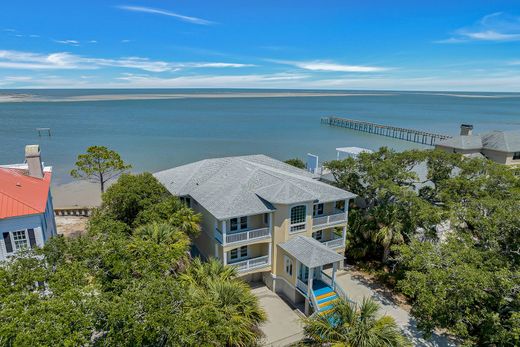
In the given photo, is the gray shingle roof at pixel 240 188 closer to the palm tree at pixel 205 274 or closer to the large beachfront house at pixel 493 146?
the palm tree at pixel 205 274

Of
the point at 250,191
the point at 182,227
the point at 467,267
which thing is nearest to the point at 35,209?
the point at 182,227

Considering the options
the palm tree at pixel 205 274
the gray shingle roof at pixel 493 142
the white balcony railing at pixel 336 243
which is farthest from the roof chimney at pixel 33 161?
the gray shingle roof at pixel 493 142

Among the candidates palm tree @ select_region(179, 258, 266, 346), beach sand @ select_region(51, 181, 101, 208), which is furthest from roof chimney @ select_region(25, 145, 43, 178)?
beach sand @ select_region(51, 181, 101, 208)

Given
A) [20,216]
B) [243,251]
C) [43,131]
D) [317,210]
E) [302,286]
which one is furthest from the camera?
[43,131]

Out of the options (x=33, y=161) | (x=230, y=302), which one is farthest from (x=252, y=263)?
(x=33, y=161)

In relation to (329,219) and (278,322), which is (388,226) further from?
(278,322)

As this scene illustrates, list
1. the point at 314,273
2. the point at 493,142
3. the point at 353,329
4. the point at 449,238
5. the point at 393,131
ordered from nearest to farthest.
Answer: the point at 353,329, the point at 449,238, the point at 314,273, the point at 493,142, the point at 393,131

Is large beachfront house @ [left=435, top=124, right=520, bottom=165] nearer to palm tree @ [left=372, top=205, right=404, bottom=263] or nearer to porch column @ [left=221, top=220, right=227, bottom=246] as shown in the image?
palm tree @ [left=372, top=205, right=404, bottom=263]
